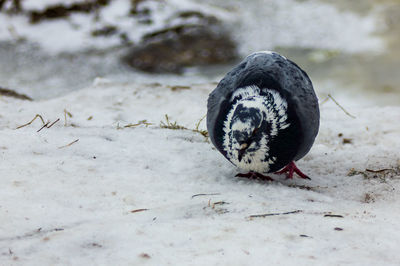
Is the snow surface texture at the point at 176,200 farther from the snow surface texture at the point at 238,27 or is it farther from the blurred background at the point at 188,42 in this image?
the snow surface texture at the point at 238,27

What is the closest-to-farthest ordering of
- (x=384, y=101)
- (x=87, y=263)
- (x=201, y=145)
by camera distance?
1. (x=87, y=263)
2. (x=201, y=145)
3. (x=384, y=101)

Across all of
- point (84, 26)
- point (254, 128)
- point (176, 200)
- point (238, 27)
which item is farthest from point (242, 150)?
point (84, 26)

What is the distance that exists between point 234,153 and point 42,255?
1211 mm

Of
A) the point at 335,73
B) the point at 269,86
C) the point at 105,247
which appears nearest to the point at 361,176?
the point at 269,86

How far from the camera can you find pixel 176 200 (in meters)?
2.73

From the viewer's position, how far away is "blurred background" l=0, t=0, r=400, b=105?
6367 mm

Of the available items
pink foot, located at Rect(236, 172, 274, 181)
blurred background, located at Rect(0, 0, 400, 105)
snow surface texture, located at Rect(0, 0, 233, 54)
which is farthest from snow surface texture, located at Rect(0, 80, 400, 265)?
snow surface texture, located at Rect(0, 0, 233, 54)

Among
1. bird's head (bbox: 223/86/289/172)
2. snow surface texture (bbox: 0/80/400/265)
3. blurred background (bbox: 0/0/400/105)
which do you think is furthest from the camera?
blurred background (bbox: 0/0/400/105)

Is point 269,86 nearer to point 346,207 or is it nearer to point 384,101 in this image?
point 346,207

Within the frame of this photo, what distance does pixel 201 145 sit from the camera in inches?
146

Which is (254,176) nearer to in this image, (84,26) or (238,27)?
(238,27)

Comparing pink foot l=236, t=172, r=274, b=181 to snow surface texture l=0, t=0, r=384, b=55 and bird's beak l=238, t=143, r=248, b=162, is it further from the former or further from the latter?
snow surface texture l=0, t=0, r=384, b=55

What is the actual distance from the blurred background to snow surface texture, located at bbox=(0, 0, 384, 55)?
0.02 metres

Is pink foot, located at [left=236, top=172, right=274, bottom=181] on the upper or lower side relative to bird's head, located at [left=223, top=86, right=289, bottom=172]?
lower
